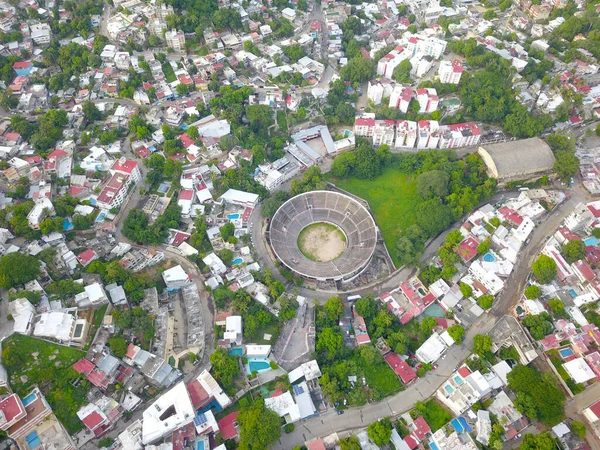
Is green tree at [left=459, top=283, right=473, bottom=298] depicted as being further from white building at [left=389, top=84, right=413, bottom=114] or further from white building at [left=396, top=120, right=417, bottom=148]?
white building at [left=389, top=84, right=413, bottom=114]

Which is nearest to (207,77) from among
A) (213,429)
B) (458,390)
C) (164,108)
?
(164,108)

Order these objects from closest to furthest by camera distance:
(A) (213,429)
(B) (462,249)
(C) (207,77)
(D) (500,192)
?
1. (A) (213,429)
2. (B) (462,249)
3. (D) (500,192)
4. (C) (207,77)

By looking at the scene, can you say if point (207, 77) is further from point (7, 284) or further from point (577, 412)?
point (577, 412)

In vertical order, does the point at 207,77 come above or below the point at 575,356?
above

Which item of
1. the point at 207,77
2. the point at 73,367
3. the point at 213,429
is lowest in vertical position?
the point at 213,429

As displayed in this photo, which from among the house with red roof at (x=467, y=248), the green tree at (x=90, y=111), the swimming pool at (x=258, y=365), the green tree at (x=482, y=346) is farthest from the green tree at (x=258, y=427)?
the green tree at (x=90, y=111)

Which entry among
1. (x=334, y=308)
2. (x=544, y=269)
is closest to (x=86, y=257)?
(x=334, y=308)

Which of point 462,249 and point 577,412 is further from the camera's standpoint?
point 462,249
